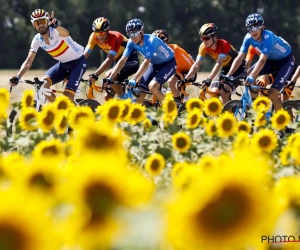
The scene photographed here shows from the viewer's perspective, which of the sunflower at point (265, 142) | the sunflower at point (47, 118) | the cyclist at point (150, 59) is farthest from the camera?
the cyclist at point (150, 59)

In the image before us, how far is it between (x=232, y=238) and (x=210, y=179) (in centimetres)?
10

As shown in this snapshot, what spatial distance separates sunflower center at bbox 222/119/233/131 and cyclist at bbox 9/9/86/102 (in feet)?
20.5

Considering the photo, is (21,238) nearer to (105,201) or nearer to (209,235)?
(105,201)

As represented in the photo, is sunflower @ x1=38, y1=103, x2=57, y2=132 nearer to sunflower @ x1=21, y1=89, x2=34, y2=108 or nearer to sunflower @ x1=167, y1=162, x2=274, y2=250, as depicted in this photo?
sunflower @ x1=21, y1=89, x2=34, y2=108

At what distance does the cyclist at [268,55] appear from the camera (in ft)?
35.3

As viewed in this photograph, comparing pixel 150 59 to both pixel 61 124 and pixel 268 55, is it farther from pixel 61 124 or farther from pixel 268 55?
pixel 61 124

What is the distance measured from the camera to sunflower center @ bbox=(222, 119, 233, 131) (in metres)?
4.46

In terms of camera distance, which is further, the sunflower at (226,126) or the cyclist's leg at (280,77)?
the cyclist's leg at (280,77)

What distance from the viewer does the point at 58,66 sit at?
11.2 meters

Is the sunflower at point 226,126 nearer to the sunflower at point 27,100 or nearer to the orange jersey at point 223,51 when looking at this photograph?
the sunflower at point 27,100

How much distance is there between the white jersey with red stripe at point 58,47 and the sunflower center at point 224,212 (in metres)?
9.89

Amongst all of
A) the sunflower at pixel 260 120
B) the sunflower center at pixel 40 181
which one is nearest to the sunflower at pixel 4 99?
the sunflower at pixel 260 120

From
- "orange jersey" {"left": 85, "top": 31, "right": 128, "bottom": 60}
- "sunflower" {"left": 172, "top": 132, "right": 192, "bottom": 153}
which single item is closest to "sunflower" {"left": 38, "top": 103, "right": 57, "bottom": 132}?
"sunflower" {"left": 172, "top": 132, "right": 192, "bottom": 153}

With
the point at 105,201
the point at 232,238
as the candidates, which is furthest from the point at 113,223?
the point at 232,238
